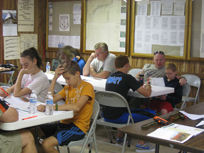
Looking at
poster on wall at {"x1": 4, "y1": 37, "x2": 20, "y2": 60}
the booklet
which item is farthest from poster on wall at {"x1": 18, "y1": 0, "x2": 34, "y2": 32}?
the booklet

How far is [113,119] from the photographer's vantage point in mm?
3219

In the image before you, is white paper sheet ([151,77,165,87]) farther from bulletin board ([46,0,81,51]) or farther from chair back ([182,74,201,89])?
bulletin board ([46,0,81,51])

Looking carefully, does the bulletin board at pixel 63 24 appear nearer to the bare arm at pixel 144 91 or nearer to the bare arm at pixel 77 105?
the bare arm at pixel 144 91

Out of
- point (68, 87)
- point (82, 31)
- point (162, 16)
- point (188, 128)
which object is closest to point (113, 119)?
point (68, 87)

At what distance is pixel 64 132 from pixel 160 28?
339 cm

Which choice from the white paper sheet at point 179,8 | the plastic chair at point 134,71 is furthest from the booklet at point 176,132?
the white paper sheet at point 179,8

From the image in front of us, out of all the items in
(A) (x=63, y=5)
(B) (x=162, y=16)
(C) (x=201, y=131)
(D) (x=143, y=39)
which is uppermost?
(A) (x=63, y=5)

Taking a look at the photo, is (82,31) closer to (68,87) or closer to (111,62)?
(111,62)

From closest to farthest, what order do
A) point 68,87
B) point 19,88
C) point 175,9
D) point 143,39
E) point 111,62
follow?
point 68,87
point 19,88
point 111,62
point 175,9
point 143,39

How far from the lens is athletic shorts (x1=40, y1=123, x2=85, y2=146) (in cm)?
245

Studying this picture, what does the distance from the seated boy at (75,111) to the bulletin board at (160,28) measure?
2.92 m

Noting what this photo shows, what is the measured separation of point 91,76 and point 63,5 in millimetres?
2614

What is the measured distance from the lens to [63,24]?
662 cm

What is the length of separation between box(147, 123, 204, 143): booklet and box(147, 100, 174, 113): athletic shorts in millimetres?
1901
